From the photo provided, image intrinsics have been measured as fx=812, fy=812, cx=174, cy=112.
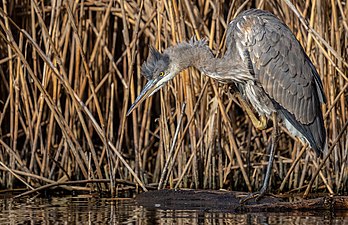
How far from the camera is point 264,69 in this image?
19.3 feet

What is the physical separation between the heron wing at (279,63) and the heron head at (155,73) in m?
0.55

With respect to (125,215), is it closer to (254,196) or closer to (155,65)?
(254,196)

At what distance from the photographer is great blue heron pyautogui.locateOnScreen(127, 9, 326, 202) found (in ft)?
18.7

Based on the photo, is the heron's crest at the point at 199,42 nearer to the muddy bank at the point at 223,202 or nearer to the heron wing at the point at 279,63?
the heron wing at the point at 279,63

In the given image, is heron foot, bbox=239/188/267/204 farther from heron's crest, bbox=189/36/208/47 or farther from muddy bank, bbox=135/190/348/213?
heron's crest, bbox=189/36/208/47

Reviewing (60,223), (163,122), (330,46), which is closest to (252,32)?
(330,46)

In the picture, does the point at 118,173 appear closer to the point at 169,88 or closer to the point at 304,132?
the point at 169,88

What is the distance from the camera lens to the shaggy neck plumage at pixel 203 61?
5.73 m

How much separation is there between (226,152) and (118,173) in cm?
96

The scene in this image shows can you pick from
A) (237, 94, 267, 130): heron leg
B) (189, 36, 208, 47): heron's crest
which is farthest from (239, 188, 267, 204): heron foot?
(189, 36, 208, 47): heron's crest

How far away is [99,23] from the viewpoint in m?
6.80

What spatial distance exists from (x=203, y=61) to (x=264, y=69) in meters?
0.46

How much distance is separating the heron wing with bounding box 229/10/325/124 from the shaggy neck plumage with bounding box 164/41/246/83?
147mm

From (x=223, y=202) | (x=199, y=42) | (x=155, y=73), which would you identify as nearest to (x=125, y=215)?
(x=223, y=202)
